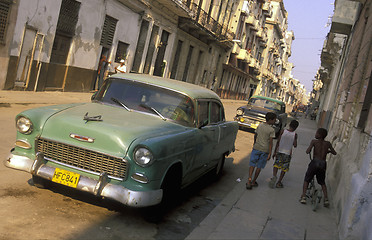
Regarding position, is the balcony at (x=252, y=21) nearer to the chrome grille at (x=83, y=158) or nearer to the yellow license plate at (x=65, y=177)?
the chrome grille at (x=83, y=158)

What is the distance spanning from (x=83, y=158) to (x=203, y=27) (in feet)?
83.9

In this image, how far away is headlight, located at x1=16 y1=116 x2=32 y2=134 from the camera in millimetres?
4523

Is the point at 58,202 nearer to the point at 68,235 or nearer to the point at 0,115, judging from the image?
the point at 68,235

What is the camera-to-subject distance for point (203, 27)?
28.8m

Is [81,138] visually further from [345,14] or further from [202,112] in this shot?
[345,14]

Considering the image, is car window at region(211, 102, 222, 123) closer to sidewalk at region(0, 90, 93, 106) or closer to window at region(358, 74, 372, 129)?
window at region(358, 74, 372, 129)

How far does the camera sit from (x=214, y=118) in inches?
257

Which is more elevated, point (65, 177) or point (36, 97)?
point (65, 177)

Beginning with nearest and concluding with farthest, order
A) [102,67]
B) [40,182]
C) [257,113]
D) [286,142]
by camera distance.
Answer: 1. [40,182]
2. [286,142]
3. [257,113]
4. [102,67]

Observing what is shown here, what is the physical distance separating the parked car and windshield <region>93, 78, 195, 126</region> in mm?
9951

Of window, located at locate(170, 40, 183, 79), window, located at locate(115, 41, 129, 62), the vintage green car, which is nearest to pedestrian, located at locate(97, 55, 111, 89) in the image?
window, located at locate(115, 41, 129, 62)

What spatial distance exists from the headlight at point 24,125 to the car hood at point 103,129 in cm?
19

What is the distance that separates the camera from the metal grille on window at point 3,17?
1179 cm

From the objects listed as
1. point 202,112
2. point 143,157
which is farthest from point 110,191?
point 202,112
